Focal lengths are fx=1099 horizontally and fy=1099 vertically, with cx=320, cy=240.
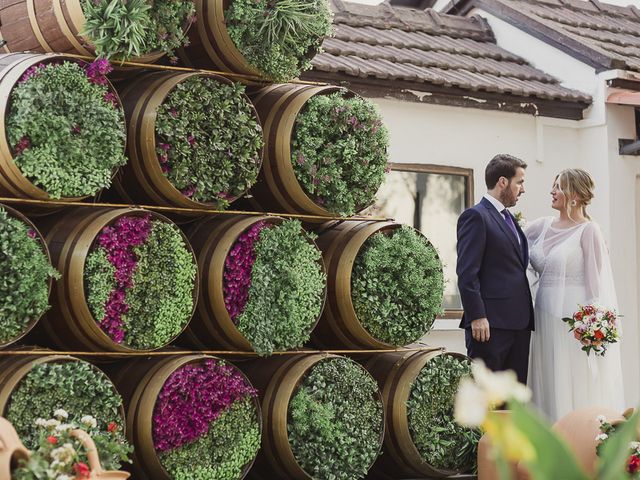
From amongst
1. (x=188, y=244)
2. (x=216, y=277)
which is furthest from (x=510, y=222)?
(x=188, y=244)

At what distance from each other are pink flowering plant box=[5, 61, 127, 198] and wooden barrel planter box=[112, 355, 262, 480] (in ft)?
2.67

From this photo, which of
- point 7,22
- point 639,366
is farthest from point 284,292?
point 639,366

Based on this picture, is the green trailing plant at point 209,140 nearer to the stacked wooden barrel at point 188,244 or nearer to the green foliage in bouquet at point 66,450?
the stacked wooden barrel at point 188,244

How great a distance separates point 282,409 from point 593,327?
2.35 m

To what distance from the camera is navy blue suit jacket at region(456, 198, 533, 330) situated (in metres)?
6.14

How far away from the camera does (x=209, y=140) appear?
4.68 metres

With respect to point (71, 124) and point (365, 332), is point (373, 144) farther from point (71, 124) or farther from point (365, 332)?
point (71, 124)

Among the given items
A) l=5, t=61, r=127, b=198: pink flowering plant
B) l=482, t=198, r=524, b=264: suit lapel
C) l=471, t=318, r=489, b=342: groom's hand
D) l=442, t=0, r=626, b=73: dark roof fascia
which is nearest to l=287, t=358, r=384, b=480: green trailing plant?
l=471, t=318, r=489, b=342: groom's hand

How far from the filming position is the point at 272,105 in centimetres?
509

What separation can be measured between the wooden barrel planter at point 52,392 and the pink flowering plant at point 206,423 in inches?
9.2

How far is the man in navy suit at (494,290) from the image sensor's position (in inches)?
240

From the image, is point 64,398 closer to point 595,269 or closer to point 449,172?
point 595,269

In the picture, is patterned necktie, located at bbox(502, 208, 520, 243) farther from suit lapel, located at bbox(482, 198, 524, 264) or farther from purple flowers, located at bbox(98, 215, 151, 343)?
purple flowers, located at bbox(98, 215, 151, 343)

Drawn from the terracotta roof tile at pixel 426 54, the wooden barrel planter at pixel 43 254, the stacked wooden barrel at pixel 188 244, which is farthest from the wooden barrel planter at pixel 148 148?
the terracotta roof tile at pixel 426 54
